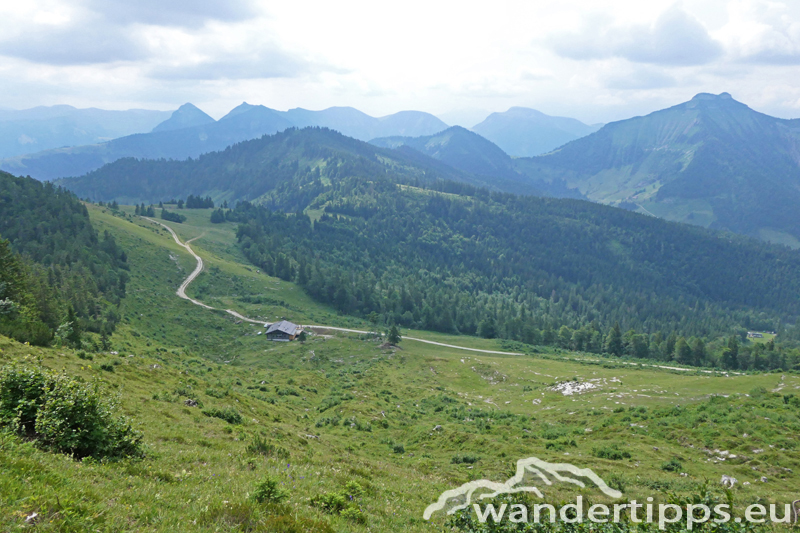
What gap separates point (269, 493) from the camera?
12.6 metres

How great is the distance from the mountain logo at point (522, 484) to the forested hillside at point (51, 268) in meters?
36.1

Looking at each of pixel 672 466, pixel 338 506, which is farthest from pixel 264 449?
pixel 672 466

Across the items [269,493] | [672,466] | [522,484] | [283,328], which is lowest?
[283,328]

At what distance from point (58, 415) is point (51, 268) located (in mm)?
99182

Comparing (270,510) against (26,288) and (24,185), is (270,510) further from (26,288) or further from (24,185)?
(24,185)

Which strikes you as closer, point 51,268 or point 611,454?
point 611,454

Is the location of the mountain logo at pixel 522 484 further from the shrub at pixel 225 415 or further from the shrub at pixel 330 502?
the shrub at pixel 225 415

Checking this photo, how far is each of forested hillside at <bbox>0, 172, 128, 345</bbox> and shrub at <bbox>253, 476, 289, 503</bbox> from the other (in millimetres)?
33181

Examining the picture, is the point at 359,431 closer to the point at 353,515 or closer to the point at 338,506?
the point at 338,506

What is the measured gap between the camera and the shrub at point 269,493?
1236 cm

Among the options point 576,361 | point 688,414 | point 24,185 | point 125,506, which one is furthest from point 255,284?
point 125,506

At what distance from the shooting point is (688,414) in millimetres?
41188

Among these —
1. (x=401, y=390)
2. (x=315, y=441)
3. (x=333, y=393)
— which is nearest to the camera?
(x=315, y=441)

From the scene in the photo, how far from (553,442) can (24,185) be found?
638ft
